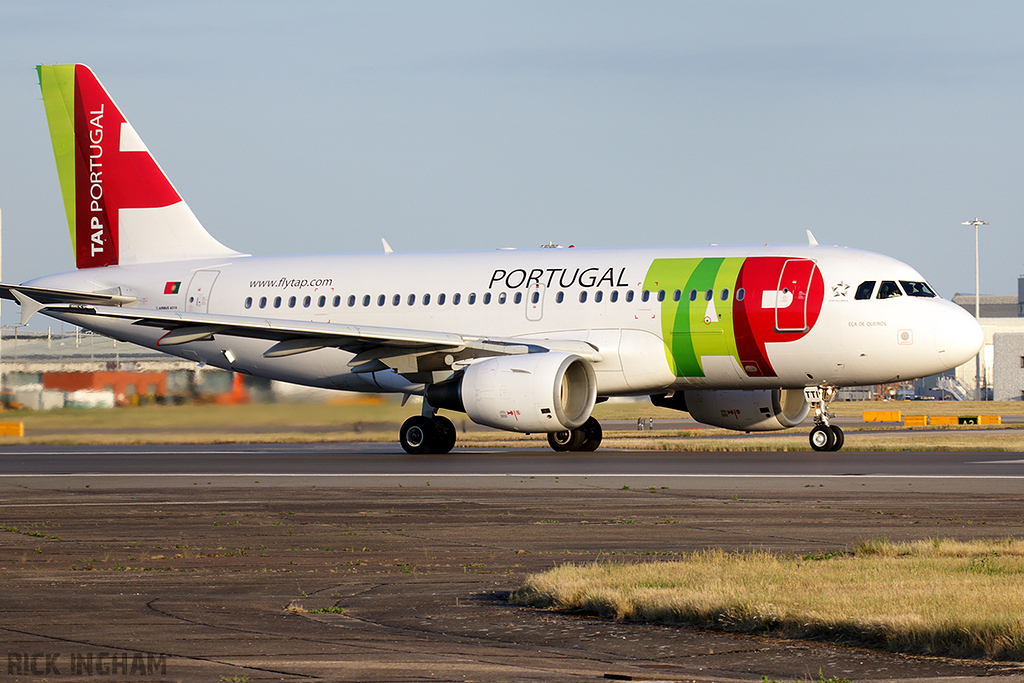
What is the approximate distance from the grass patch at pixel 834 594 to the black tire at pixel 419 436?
57.4 ft

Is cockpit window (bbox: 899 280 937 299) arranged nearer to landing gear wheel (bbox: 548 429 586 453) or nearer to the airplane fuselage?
the airplane fuselage

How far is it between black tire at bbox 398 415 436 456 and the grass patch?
1751cm

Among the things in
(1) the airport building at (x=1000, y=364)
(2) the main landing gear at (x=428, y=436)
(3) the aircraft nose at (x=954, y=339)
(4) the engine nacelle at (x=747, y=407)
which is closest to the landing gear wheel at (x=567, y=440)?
(4) the engine nacelle at (x=747, y=407)

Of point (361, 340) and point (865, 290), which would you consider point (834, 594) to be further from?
point (361, 340)

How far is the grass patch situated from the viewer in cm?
706

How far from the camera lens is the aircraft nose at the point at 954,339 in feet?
84.3

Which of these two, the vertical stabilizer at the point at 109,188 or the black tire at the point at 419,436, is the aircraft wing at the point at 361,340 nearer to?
the black tire at the point at 419,436

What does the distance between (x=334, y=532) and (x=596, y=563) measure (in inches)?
157

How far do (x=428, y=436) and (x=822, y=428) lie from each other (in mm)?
8254

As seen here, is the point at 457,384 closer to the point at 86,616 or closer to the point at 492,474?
the point at 492,474

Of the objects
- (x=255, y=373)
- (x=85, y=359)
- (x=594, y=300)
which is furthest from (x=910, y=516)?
(x=85, y=359)

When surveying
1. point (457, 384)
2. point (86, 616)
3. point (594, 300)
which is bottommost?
point (86, 616)

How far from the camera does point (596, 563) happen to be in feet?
33.3

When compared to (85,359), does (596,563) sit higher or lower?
lower
